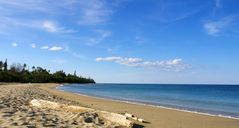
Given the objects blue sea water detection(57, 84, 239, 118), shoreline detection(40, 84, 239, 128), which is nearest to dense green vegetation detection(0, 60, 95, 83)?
blue sea water detection(57, 84, 239, 118)

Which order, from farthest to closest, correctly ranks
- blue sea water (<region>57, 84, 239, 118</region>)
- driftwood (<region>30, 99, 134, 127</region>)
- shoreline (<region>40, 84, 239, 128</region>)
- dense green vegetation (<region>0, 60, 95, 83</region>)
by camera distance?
dense green vegetation (<region>0, 60, 95, 83</region>) → blue sea water (<region>57, 84, 239, 118</region>) → shoreline (<region>40, 84, 239, 128</region>) → driftwood (<region>30, 99, 134, 127</region>)

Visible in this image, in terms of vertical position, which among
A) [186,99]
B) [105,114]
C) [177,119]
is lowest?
[177,119]

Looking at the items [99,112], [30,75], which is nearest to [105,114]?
[99,112]

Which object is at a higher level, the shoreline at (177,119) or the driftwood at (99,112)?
the driftwood at (99,112)

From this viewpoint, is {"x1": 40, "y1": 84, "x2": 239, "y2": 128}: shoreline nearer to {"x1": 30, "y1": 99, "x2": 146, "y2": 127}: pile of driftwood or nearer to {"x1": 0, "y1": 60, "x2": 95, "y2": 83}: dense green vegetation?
{"x1": 30, "y1": 99, "x2": 146, "y2": 127}: pile of driftwood

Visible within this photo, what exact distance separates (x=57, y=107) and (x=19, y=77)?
11254cm

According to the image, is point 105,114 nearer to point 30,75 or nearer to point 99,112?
point 99,112

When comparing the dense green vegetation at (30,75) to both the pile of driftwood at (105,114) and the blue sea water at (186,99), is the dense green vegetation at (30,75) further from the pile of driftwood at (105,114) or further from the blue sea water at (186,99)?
the pile of driftwood at (105,114)

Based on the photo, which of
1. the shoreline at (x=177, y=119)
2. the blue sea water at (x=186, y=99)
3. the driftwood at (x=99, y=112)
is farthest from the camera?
the blue sea water at (x=186, y=99)

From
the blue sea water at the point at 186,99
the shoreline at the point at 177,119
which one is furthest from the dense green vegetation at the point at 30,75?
the shoreline at the point at 177,119

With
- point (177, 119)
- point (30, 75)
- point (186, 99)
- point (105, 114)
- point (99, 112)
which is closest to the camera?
point (105, 114)

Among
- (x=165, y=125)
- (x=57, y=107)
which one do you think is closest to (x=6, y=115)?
(x=57, y=107)

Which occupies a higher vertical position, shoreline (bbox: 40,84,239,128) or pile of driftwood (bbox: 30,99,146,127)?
pile of driftwood (bbox: 30,99,146,127)

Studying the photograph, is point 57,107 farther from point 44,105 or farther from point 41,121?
→ point 41,121
